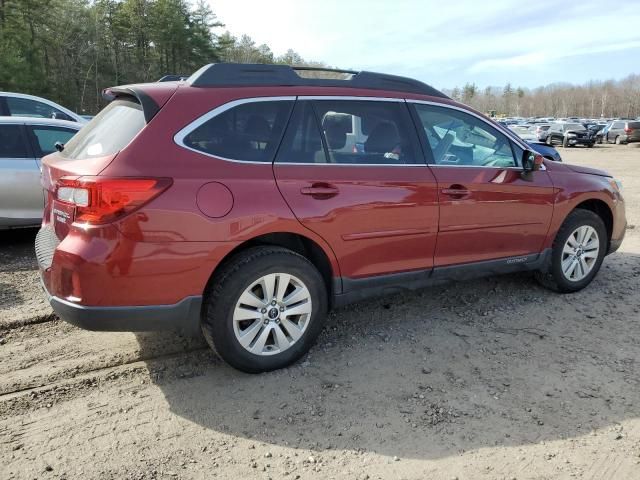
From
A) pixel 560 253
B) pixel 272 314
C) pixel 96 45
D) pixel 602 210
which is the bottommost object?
pixel 272 314

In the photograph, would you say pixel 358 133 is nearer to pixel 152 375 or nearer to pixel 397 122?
pixel 397 122

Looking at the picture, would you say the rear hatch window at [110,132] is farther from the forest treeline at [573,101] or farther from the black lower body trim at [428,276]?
the forest treeline at [573,101]

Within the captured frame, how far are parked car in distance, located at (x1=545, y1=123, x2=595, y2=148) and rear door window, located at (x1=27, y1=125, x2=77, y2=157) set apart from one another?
3099 centimetres

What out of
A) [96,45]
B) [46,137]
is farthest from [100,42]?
[46,137]

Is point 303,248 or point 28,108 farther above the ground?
point 28,108

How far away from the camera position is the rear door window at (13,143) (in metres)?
5.87

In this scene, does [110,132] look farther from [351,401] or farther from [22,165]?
[22,165]

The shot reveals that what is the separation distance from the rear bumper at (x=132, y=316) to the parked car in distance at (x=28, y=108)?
7.54 m

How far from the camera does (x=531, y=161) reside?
4.23 metres

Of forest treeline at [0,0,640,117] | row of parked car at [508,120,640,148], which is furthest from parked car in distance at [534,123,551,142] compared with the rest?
forest treeline at [0,0,640,117]

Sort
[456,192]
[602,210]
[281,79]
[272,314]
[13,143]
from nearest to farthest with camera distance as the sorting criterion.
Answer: [272,314] < [281,79] < [456,192] < [602,210] < [13,143]

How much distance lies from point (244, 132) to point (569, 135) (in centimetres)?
3456

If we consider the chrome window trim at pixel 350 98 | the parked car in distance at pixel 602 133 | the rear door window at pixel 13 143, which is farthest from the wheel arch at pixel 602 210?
the parked car in distance at pixel 602 133

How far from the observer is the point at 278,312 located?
3240 millimetres
